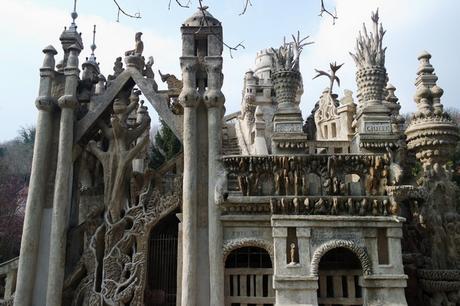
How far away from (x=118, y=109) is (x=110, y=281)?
16.4 ft

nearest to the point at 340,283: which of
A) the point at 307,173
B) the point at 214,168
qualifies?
the point at 307,173

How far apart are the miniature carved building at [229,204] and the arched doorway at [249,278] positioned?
0.03 meters

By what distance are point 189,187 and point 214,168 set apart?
2.69ft

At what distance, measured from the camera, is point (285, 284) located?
33.1ft

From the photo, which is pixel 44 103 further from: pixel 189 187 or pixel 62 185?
pixel 189 187

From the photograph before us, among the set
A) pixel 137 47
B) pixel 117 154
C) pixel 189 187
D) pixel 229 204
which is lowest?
pixel 229 204

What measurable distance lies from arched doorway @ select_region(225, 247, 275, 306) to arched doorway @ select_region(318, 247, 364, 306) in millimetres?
1271

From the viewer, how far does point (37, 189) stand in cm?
1203

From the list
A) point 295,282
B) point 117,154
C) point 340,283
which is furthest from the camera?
point 117,154

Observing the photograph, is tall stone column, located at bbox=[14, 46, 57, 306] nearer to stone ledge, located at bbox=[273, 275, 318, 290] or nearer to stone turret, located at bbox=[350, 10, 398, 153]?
stone ledge, located at bbox=[273, 275, 318, 290]

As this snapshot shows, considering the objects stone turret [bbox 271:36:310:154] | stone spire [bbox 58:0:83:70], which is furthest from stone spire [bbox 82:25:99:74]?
stone turret [bbox 271:36:310:154]

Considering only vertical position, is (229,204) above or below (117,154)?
below

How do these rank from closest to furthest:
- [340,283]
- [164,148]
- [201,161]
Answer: [340,283] → [201,161] → [164,148]

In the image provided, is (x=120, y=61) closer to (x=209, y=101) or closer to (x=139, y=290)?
(x=209, y=101)
